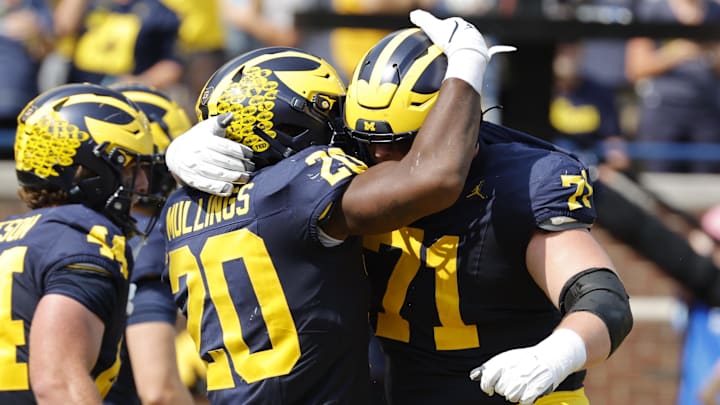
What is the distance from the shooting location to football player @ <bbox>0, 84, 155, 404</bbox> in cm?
388

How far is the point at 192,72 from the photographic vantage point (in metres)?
9.23

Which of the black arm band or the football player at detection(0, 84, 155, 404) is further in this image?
the football player at detection(0, 84, 155, 404)

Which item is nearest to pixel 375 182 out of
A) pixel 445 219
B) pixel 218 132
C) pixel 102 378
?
pixel 445 219

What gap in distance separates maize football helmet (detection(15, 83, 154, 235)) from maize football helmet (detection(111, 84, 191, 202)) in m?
0.52

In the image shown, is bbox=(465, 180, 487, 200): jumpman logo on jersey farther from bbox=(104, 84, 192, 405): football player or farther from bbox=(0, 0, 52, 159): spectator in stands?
bbox=(0, 0, 52, 159): spectator in stands

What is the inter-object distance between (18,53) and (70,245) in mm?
5951

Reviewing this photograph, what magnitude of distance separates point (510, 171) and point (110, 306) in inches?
55.7

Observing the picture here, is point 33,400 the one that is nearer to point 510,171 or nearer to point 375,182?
point 375,182

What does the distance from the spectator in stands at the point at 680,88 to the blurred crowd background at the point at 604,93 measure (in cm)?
1

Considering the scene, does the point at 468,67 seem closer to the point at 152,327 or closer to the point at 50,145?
the point at 50,145

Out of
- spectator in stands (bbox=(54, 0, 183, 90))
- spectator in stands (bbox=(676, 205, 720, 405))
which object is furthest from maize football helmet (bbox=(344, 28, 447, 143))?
spectator in stands (bbox=(54, 0, 183, 90))

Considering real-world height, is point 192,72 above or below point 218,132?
below

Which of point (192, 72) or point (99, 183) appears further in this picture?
point (192, 72)

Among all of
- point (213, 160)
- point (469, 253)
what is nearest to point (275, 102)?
point (213, 160)
